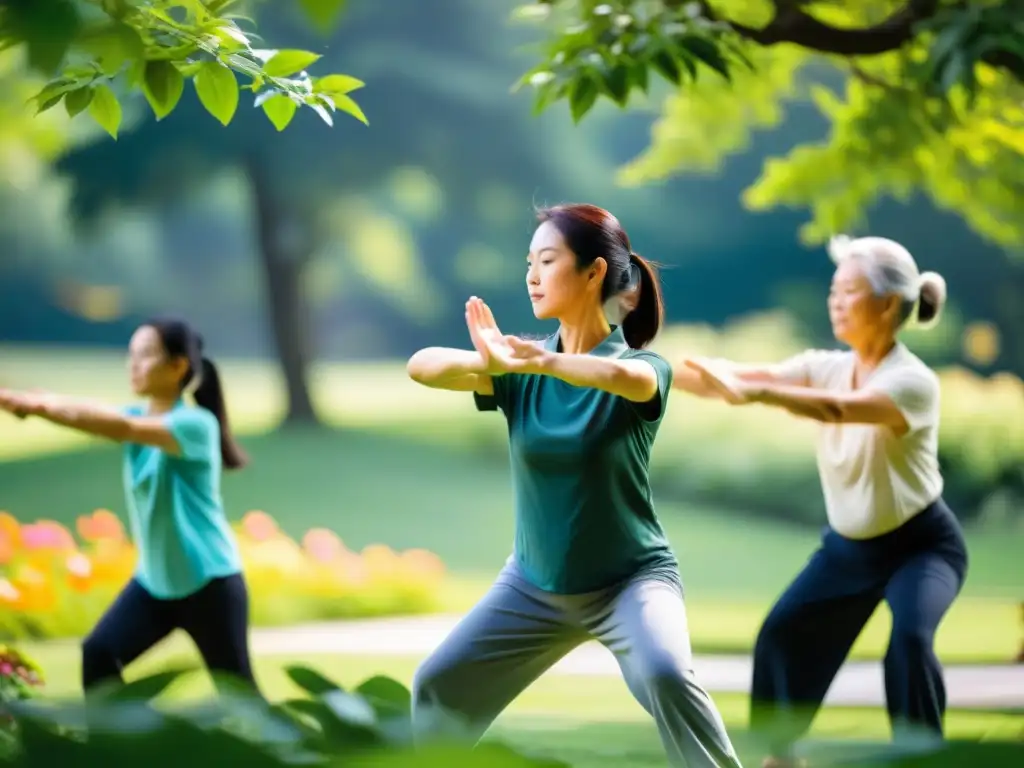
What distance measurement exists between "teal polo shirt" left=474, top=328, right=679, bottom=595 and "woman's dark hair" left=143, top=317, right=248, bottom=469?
6.41 feet

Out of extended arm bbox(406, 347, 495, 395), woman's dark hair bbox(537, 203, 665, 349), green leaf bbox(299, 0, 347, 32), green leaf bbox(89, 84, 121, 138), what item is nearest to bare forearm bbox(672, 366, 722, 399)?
woman's dark hair bbox(537, 203, 665, 349)

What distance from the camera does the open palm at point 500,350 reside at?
9.72 ft

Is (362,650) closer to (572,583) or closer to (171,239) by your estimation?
(572,583)

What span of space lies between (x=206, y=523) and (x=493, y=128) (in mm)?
7506

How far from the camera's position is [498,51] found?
1182 cm

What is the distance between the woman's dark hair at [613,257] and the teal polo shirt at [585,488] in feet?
0.80

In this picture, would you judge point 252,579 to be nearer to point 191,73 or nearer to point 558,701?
point 558,701

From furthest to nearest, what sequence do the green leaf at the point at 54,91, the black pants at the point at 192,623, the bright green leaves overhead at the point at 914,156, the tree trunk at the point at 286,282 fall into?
the tree trunk at the point at 286,282, the bright green leaves overhead at the point at 914,156, the black pants at the point at 192,623, the green leaf at the point at 54,91

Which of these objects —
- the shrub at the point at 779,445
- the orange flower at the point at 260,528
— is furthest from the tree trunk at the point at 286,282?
the shrub at the point at 779,445

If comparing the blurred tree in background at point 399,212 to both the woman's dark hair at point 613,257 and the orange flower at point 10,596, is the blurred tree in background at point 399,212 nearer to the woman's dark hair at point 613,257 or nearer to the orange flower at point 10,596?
the orange flower at point 10,596

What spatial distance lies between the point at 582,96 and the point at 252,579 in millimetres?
4998

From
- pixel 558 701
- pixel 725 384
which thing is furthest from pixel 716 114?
pixel 725 384

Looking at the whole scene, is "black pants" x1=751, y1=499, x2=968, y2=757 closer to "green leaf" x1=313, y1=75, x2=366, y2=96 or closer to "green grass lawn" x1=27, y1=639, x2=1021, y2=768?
"green grass lawn" x1=27, y1=639, x2=1021, y2=768

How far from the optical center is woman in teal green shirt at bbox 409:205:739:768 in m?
3.14
